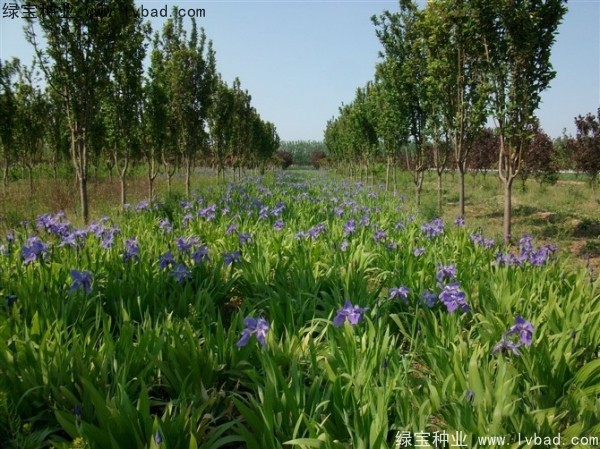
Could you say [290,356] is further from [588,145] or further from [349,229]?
[588,145]

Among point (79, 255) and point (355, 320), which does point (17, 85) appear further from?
point (355, 320)

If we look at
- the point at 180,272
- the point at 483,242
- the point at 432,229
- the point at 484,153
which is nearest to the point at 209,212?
the point at 180,272

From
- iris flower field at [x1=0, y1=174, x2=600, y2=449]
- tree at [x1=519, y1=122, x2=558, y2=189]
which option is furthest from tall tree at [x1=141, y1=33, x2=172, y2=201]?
tree at [x1=519, y1=122, x2=558, y2=189]

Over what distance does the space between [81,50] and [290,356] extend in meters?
6.85

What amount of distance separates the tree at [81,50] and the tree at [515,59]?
20.3ft

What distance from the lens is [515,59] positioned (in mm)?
6680

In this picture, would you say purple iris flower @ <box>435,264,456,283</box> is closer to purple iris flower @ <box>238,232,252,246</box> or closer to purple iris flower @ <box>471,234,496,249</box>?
purple iris flower @ <box>471,234,496,249</box>

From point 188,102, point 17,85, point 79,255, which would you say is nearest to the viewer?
point 79,255

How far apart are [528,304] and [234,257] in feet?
7.54

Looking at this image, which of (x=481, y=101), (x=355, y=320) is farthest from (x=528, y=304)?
(x=481, y=101)

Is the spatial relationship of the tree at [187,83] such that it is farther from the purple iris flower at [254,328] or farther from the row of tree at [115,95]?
the purple iris flower at [254,328]

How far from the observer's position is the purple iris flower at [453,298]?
250 cm

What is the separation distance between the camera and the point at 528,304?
3062mm

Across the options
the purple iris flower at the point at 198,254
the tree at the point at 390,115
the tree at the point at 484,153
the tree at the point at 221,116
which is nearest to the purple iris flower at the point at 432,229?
the purple iris flower at the point at 198,254
